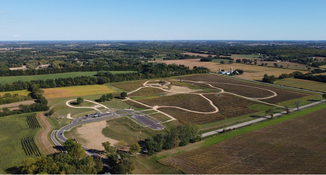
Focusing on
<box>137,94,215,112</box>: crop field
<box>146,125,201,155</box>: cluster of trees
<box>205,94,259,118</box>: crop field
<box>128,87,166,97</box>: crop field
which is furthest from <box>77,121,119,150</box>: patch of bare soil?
<box>205,94,259,118</box>: crop field

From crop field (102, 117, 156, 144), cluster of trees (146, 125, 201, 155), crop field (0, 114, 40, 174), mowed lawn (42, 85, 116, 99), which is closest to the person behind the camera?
crop field (0, 114, 40, 174)

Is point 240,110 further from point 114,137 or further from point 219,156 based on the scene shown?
point 114,137

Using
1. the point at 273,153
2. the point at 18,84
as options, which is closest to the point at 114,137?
the point at 273,153

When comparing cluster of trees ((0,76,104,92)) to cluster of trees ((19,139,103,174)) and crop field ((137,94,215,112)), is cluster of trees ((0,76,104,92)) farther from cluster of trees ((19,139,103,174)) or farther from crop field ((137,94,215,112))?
cluster of trees ((19,139,103,174))

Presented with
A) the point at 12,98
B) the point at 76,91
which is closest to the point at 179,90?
the point at 76,91

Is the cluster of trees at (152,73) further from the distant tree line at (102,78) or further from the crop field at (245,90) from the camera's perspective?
the crop field at (245,90)

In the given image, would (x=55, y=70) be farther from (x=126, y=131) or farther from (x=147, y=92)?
(x=126, y=131)
